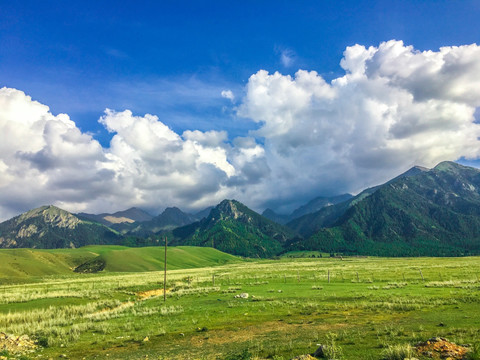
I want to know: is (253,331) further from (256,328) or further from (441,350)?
(441,350)

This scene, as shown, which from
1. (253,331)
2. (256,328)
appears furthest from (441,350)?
(256,328)

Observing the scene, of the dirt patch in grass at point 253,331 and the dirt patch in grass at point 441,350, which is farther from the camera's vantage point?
the dirt patch in grass at point 253,331

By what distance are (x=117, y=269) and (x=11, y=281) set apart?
71.8 meters

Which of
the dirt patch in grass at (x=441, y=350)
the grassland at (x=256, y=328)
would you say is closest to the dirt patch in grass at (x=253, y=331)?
the grassland at (x=256, y=328)

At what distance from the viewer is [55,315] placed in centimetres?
3759

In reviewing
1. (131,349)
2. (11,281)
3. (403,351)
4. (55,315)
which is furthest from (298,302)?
(11,281)

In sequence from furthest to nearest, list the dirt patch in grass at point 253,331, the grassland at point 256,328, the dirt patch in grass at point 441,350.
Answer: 1. the dirt patch in grass at point 253,331
2. the grassland at point 256,328
3. the dirt patch in grass at point 441,350

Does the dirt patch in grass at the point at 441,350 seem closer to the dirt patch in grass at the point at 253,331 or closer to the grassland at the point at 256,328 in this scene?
the grassland at the point at 256,328

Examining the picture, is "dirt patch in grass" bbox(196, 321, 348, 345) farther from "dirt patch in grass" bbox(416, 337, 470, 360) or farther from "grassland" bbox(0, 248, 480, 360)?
"dirt patch in grass" bbox(416, 337, 470, 360)

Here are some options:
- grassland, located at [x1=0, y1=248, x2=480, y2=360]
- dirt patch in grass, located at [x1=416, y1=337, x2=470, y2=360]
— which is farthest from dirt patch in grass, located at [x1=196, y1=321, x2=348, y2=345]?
dirt patch in grass, located at [x1=416, y1=337, x2=470, y2=360]

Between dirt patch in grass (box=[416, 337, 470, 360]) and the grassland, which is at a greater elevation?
dirt patch in grass (box=[416, 337, 470, 360])

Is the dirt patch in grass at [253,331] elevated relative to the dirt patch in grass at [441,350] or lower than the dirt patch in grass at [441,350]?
lower

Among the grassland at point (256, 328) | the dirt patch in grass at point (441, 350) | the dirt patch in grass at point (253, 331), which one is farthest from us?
the dirt patch in grass at point (253, 331)

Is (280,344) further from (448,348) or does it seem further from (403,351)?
(448,348)
